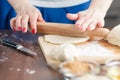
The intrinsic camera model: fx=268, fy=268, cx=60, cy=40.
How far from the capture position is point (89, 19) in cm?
87

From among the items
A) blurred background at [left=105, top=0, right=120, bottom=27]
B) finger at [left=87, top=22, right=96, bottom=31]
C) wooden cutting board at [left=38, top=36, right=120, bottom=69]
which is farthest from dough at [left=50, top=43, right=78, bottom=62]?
blurred background at [left=105, top=0, right=120, bottom=27]

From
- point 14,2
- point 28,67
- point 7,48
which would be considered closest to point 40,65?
point 28,67

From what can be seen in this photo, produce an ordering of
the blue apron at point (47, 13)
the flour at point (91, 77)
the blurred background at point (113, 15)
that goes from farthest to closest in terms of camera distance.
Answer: the blurred background at point (113, 15) < the blue apron at point (47, 13) < the flour at point (91, 77)

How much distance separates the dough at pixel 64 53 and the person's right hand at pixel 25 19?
0.45 ft

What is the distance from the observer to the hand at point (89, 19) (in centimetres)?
85

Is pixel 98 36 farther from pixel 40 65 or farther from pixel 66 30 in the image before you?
pixel 40 65

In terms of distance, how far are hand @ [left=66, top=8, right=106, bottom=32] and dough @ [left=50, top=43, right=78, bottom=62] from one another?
0.36 feet

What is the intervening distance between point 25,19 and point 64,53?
0.22 meters

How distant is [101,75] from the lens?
23.0 inches

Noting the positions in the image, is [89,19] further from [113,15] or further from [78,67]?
[113,15]

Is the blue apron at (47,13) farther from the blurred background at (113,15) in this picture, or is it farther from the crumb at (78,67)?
the blurred background at (113,15)

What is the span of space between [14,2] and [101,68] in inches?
19.3

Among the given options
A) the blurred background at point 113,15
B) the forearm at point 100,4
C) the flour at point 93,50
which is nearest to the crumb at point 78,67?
the flour at point 93,50

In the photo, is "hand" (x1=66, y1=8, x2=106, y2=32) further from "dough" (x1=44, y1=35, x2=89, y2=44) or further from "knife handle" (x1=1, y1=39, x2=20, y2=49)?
"knife handle" (x1=1, y1=39, x2=20, y2=49)
